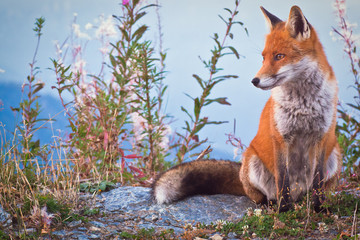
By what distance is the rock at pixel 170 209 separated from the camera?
4.14 metres

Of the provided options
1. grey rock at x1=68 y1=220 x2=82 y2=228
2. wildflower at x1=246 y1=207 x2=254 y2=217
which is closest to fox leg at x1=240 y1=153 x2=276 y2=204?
wildflower at x1=246 y1=207 x2=254 y2=217

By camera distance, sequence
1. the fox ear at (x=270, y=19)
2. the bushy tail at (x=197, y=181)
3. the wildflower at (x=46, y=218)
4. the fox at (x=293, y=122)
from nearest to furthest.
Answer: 1. the wildflower at (x=46, y=218)
2. the fox at (x=293, y=122)
3. the fox ear at (x=270, y=19)
4. the bushy tail at (x=197, y=181)

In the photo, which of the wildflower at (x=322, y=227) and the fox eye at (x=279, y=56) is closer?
the wildflower at (x=322, y=227)

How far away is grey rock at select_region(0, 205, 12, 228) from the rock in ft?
3.43

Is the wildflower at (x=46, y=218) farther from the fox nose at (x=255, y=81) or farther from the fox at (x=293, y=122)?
the fox nose at (x=255, y=81)

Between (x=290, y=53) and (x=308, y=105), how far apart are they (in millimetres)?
589

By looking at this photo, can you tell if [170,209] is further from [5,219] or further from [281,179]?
[5,219]

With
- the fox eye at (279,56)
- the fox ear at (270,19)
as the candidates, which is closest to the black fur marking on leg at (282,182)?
the fox eye at (279,56)

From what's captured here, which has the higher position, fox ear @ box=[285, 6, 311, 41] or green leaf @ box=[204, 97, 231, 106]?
fox ear @ box=[285, 6, 311, 41]

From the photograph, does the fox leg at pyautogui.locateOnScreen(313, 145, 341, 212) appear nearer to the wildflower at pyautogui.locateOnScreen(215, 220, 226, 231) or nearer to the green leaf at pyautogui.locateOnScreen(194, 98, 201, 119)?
the wildflower at pyautogui.locateOnScreen(215, 220, 226, 231)

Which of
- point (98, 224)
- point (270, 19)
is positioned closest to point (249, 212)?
point (98, 224)

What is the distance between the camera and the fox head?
3834 mm

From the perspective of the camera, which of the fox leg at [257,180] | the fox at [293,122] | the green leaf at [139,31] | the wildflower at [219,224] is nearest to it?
the wildflower at [219,224]

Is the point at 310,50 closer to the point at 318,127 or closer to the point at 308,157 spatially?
the point at 318,127
